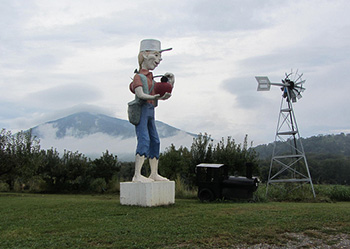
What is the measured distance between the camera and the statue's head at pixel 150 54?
10.4 meters

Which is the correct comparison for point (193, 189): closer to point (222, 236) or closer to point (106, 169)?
point (106, 169)

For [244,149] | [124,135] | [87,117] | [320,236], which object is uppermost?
[87,117]

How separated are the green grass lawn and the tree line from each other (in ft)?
26.6

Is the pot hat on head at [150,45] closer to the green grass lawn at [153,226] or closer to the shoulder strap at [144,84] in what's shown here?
the shoulder strap at [144,84]

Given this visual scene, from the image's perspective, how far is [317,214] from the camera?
7621 millimetres

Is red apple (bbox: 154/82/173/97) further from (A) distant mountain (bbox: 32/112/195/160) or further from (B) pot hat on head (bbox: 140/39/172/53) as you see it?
(A) distant mountain (bbox: 32/112/195/160)

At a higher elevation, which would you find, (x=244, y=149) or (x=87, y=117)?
(x=87, y=117)

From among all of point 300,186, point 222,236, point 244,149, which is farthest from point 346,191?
point 222,236

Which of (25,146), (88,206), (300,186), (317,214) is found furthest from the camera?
(25,146)

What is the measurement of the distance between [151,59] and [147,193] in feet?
13.0

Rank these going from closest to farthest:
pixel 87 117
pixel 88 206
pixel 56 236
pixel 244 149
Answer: pixel 56 236
pixel 88 206
pixel 244 149
pixel 87 117

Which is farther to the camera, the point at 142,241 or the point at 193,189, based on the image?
the point at 193,189

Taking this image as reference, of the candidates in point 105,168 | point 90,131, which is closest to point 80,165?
point 105,168

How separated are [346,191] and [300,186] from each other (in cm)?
254
